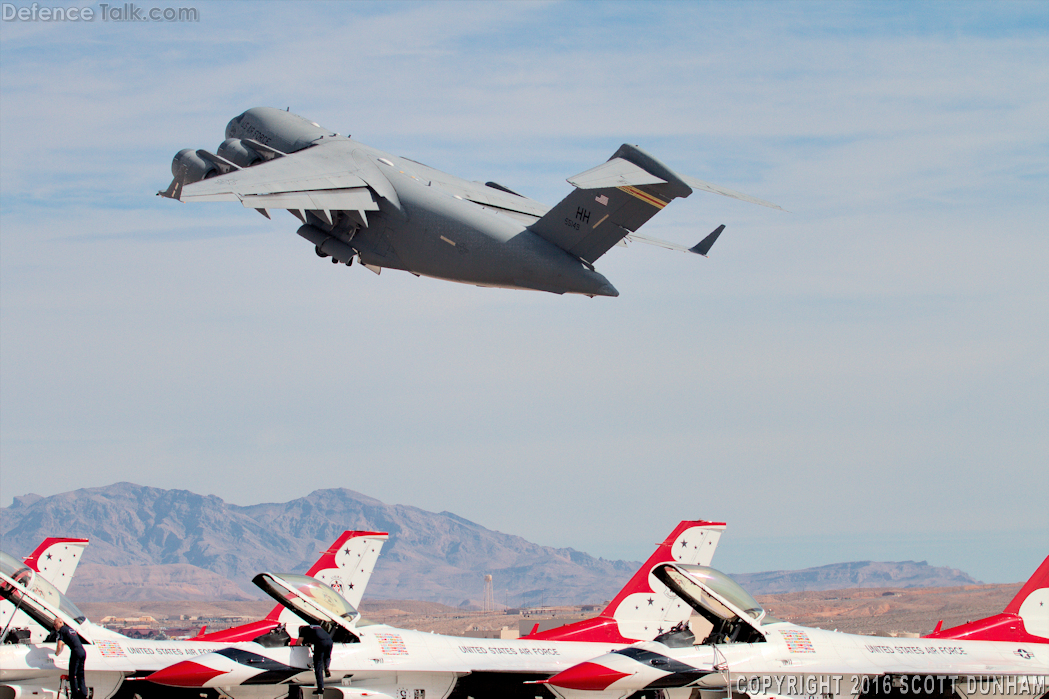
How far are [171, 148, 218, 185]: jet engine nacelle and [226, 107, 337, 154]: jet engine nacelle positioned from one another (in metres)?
2.95

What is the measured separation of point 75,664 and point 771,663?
41.1ft

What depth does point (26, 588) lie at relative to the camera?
21.6 meters

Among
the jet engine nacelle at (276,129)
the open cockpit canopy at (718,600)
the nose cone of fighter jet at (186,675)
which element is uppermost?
the jet engine nacelle at (276,129)

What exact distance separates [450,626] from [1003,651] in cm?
12975

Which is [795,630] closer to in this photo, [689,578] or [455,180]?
[689,578]

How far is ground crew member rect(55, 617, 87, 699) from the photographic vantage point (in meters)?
20.5

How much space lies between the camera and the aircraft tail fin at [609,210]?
34.1 m

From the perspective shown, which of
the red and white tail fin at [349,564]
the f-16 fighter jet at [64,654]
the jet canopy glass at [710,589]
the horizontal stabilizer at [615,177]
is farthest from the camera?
the horizontal stabilizer at [615,177]

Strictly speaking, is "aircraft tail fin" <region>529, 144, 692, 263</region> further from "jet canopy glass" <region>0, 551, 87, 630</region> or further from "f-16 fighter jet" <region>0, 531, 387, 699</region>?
"jet canopy glass" <region>0, 551, 87, 630</region>

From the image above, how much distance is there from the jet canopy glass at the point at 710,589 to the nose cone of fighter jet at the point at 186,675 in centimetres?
856

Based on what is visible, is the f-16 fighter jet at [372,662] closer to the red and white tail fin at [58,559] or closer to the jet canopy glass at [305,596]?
the jet canopy glass at [305,596]

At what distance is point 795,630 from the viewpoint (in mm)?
22906

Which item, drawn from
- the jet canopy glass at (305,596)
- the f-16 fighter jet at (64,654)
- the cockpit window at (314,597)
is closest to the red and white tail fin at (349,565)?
the f-16 fighter jet at (64,654)

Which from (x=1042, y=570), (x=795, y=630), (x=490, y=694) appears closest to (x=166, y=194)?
(x=490, y=694)
